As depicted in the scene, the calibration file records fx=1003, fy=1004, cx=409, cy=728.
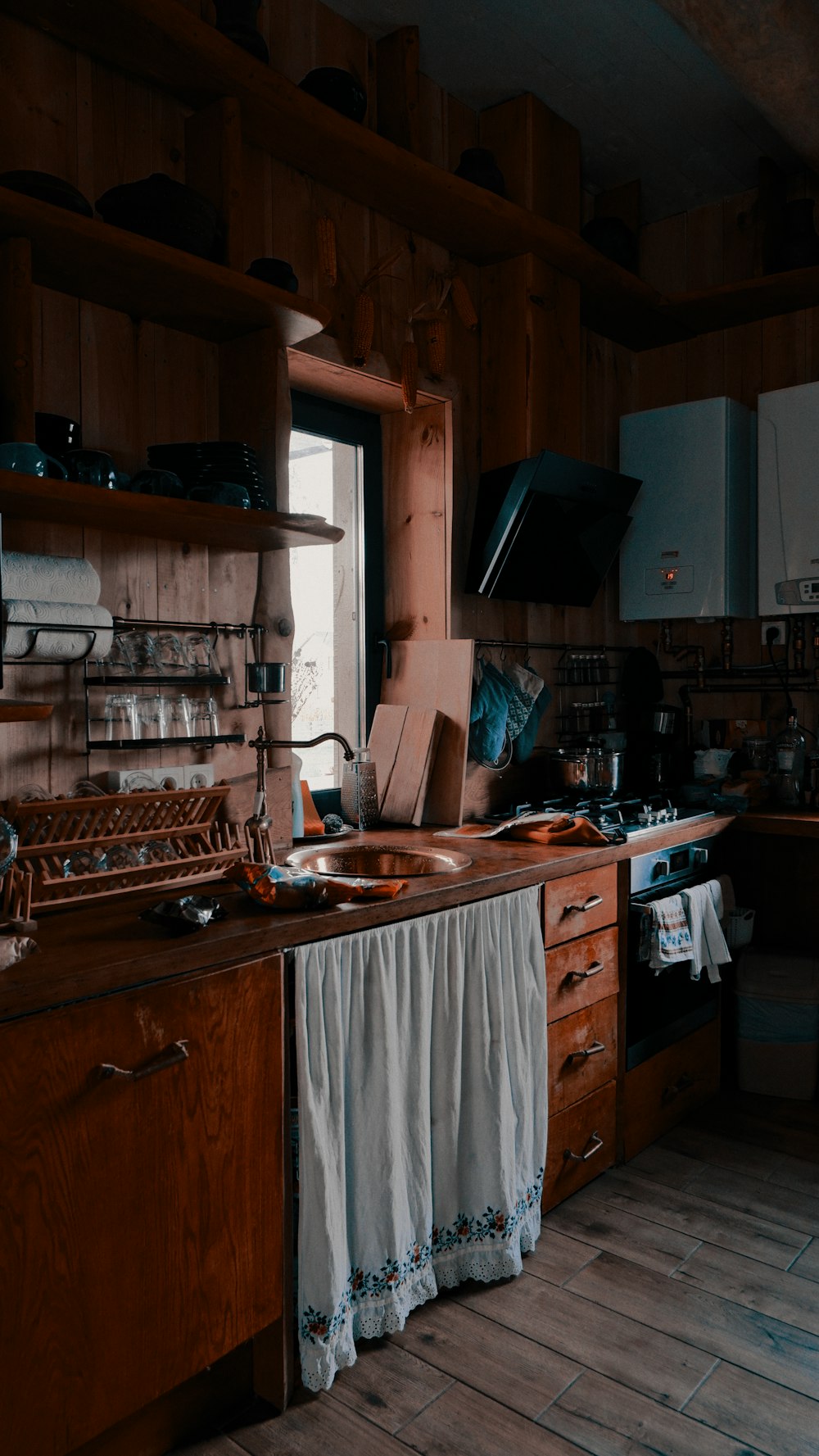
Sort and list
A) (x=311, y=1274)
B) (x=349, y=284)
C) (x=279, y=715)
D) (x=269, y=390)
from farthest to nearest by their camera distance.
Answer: (x=349, y=284) → (x=279, y=715) → (x=269, y=390) → (x=311, y=1274)

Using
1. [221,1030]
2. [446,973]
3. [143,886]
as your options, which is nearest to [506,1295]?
[446,973]

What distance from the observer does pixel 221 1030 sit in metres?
1.59

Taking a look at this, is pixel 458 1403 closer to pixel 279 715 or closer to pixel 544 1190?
pixel 544 1190

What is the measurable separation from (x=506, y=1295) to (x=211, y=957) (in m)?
1.08

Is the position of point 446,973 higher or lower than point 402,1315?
higher

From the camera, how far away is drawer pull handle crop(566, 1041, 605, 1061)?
2.37 m

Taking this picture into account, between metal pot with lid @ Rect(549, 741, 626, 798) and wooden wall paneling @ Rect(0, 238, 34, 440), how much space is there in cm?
183

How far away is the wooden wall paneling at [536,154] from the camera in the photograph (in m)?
2.94

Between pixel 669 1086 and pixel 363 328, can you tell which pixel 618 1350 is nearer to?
pixel 669 1086

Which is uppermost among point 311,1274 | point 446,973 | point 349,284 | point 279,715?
point 349,284

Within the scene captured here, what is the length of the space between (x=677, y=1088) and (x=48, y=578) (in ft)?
7.06

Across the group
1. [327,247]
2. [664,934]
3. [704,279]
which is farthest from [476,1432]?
[704,279]

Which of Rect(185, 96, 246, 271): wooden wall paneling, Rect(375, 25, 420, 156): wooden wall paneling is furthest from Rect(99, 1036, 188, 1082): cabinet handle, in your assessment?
Rect(375, 25, 420, 156): wooden wall paneling

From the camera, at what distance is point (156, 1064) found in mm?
1485
